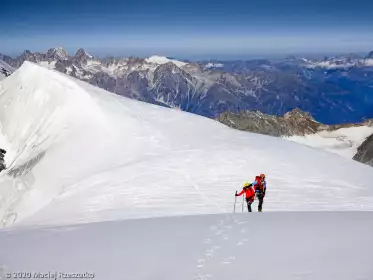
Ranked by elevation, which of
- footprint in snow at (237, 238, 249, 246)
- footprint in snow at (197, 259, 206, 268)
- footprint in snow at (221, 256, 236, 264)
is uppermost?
footprint in snow at (221, 256, 236, 264)

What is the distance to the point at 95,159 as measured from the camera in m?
44.6

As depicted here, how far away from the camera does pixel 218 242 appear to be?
13.8 metres

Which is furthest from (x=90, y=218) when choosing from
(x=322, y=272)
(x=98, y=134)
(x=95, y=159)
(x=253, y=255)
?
(x=98, y=134)

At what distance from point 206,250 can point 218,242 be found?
913 mm

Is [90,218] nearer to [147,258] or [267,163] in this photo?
[147,258]

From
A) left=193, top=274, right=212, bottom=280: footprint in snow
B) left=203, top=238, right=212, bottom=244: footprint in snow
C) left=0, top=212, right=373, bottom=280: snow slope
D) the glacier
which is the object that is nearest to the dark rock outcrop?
the glacier

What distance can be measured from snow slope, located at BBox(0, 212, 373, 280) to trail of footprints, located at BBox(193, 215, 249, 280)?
25mm

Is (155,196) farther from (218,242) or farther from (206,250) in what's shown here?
(206,250)

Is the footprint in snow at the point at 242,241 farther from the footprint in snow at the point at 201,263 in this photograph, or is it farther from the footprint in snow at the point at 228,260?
the footprint in snow at the point at 201,263

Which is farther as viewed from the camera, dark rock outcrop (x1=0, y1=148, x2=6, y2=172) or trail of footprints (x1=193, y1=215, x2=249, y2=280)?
dark rock outcrop (x1=0, y1=148, x2=6, y2=172)

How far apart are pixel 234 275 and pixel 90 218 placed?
15946 millimetres

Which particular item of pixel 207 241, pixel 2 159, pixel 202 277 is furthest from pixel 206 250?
pixel 2 159

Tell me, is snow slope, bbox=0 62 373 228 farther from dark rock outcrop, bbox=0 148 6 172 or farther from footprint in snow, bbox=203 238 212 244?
footprint in snow, bbox=203 238 212 244

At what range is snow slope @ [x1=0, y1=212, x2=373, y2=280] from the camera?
35.8 ft
